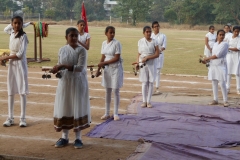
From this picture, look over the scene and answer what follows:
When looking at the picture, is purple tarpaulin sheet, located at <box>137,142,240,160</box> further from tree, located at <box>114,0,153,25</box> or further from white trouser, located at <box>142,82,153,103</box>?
tree, located at <box>114,0,153,25</box>

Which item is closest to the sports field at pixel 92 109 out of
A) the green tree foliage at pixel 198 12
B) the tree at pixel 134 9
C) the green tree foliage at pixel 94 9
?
the green tree foliage at pixel 198 12

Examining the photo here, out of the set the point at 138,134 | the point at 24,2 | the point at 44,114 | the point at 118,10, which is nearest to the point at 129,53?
the point at 44,114

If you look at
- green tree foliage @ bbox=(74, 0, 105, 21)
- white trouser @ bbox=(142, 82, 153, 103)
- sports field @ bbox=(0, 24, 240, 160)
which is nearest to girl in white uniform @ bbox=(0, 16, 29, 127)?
sports field @ bbox=(0, 24, 240, 160)

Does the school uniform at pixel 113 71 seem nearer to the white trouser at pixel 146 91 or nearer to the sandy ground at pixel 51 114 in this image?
the sandy ground at pixel 51 114

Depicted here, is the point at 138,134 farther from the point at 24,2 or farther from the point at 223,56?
the point at 24,2

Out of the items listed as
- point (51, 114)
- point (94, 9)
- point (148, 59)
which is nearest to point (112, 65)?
point (148, 59)

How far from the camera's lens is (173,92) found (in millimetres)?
10953

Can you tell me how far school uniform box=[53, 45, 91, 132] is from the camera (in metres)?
6.09

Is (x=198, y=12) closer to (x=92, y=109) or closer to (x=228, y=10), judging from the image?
(x=228, y=10)

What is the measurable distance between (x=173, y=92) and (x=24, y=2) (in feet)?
231

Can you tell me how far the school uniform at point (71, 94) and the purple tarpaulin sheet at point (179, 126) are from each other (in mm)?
845

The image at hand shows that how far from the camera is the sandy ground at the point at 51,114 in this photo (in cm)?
596

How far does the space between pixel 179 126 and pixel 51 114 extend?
8.29 feet

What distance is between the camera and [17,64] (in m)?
7.38
